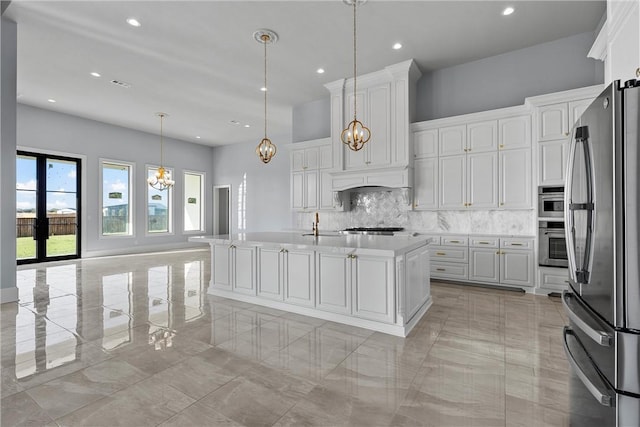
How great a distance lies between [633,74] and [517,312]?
2608mm

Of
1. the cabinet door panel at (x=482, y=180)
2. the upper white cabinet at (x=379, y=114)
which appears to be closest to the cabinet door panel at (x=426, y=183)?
the upper white cabinet at (x=379, y=114)

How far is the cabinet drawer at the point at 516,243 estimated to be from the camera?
4500 mm

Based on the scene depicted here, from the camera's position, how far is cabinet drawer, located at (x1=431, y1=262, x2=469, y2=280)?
16.2 feet

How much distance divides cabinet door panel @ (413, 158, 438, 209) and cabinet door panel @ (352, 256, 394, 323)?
8.97ft

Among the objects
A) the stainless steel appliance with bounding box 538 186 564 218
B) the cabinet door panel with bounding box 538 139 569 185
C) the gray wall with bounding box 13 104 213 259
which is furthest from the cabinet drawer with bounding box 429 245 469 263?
the gray wall with bounding box 13 104 213 259

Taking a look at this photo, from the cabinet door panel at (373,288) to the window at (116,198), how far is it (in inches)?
316

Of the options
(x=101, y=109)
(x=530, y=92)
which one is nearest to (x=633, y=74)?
(x=530, y=92)

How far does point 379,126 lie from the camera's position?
554 cm

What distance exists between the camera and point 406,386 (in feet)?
6.90

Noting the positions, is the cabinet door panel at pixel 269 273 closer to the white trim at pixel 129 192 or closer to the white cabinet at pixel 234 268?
the white cabinet at pixel 234 268

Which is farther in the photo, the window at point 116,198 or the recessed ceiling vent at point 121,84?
the window at point 116,198

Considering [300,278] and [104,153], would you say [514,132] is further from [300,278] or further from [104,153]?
[104,153]

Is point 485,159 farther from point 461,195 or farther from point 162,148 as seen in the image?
point 162,148

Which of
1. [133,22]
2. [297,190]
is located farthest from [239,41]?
[297,190]
